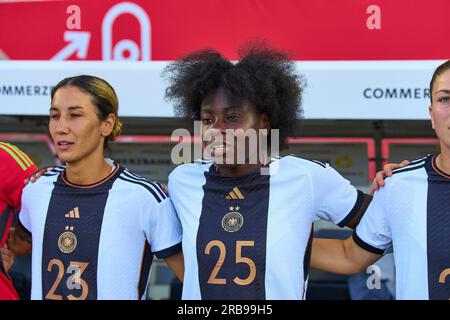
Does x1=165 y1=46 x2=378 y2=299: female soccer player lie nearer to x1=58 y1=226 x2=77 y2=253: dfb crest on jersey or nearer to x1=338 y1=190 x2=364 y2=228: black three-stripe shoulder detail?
x1=338 y1=190 x2=364 y2=228: black three-stripe shoulder detail

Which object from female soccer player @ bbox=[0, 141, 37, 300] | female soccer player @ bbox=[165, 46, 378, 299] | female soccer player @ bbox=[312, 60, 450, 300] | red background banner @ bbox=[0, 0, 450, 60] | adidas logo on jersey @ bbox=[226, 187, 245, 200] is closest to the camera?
female soccer player @ bbox=[312, 60, 450, 300]

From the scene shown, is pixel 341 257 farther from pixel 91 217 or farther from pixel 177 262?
pixel 91 217

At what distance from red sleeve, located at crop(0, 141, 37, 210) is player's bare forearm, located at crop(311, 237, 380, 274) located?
129cm

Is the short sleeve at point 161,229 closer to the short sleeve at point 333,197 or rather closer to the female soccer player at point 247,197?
the female soccer player at point 247,197

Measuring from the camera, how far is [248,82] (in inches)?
96.7

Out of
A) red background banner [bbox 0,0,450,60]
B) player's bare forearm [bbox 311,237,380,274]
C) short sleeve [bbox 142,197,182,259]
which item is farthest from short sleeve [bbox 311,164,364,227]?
red background banner [bbox 0,0,450,60]

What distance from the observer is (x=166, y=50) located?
164 inches

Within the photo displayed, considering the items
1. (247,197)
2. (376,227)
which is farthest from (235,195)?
(376,227)

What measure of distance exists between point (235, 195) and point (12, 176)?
102 centimetres

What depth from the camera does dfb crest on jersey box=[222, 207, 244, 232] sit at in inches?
93.8

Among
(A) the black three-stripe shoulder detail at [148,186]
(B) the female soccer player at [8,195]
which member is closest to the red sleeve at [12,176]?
(B) the female soccer player at [8,195]

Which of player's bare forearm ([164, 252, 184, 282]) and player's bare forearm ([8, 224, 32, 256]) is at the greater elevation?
player's bare forearm ([8, 224, 32, 256])

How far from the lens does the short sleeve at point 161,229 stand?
2.51 m
